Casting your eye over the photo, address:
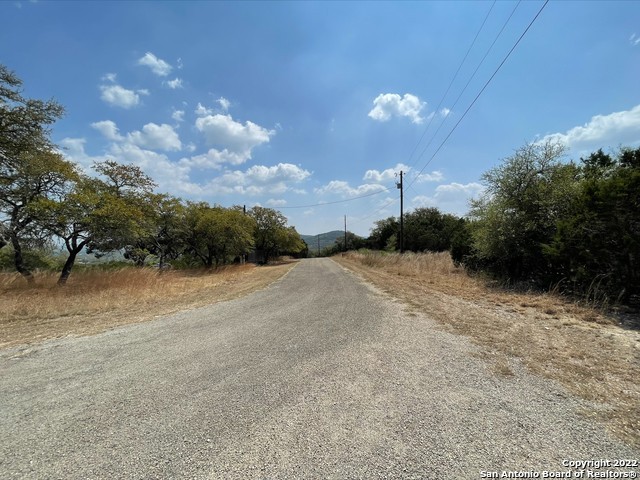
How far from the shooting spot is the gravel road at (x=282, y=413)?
2.25 meters

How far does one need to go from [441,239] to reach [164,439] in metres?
49.4

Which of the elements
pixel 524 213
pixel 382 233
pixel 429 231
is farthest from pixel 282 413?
pixel 382 233

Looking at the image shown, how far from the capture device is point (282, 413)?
2926 mm

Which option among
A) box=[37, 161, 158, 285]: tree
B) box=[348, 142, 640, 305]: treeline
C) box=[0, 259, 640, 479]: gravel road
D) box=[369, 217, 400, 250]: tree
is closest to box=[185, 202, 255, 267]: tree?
box=[37, 161, 158, 285]: tree

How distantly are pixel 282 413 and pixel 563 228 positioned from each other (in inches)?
377

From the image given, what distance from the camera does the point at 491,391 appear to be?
130 inches

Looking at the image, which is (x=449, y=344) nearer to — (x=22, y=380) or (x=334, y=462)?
(x=334, y=462)

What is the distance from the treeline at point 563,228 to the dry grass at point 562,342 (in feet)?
3.96

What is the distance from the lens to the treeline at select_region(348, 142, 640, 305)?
7000 millimetres

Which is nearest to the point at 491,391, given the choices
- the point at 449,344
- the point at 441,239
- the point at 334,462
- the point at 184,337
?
the point at 449,344

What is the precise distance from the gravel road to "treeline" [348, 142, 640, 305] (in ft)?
17.4

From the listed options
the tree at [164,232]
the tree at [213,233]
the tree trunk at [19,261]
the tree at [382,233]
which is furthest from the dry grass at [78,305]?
the tree at [382,233]

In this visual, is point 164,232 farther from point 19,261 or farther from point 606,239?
point 606,239

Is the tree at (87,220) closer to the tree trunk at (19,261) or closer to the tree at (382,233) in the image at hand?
the tree trunk at (19,261)
